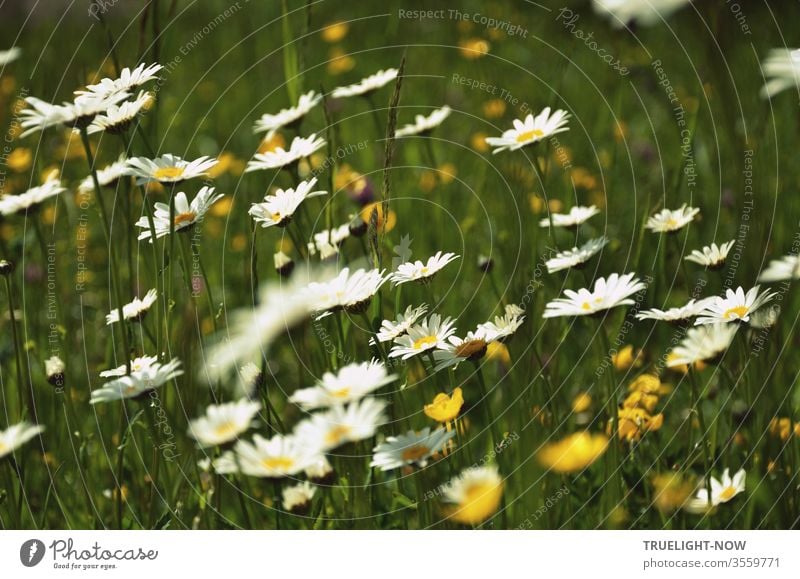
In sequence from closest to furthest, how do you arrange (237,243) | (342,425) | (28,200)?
(342,425), (28,200), (237,243)

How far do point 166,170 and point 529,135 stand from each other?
0.31 meters

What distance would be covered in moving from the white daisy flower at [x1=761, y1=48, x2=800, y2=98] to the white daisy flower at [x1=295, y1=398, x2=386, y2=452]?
0.49 metres

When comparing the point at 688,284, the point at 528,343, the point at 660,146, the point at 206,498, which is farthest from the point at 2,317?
the point at 660,146

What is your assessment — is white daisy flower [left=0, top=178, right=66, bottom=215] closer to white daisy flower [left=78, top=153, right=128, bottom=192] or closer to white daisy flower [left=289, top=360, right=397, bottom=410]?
white daisy flower [left=78, top=153, right=128, bottom=192]

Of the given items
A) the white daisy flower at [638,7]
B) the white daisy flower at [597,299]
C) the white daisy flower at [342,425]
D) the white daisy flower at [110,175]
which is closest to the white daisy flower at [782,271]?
the white daisy flower at [597,299]

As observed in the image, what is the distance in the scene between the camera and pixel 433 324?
0.64m

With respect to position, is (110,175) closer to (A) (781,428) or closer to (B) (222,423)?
(B) (222,423)

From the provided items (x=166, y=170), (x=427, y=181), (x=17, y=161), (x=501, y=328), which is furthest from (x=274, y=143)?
(x=501, y=328)

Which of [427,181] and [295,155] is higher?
[427,181]

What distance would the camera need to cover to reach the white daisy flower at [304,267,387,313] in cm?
62

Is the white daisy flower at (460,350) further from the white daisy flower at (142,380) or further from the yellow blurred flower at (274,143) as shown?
the yellow blurred flower at (274,143)

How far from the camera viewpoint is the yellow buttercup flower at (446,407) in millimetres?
610

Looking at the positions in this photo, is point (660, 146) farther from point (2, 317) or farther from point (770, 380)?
point (2, 317)
